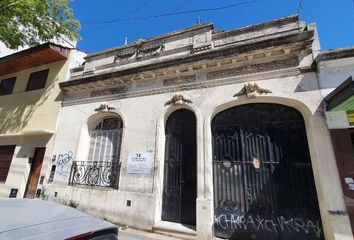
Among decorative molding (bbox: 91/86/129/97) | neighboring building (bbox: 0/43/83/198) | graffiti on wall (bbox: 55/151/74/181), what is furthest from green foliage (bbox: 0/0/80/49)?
graffiti on wall (bbox: 55/151/74/181)

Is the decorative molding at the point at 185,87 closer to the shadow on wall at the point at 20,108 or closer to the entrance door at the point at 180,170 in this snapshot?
the entrance door at the point at 180,170

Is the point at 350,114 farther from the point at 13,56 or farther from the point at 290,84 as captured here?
the point at 13,56

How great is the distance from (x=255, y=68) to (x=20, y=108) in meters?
10.8

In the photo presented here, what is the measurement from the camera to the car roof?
4.62ft

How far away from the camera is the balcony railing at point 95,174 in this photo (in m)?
7.03

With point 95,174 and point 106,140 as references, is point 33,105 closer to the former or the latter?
point 106,140

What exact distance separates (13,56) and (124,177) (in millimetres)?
8995

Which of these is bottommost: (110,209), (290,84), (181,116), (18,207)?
(110,209)

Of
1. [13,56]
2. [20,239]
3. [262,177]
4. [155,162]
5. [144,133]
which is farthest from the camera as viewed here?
[13,56]

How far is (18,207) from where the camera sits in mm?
1888

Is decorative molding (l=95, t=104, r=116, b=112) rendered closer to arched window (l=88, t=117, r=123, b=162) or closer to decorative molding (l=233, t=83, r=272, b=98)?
arched window (l=88, t=117, r=123, b=162)

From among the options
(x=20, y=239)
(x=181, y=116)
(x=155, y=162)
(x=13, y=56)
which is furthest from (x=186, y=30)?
(x=13, y=56)

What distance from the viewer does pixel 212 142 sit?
20.5ft

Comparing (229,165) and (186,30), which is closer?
(229,165)
